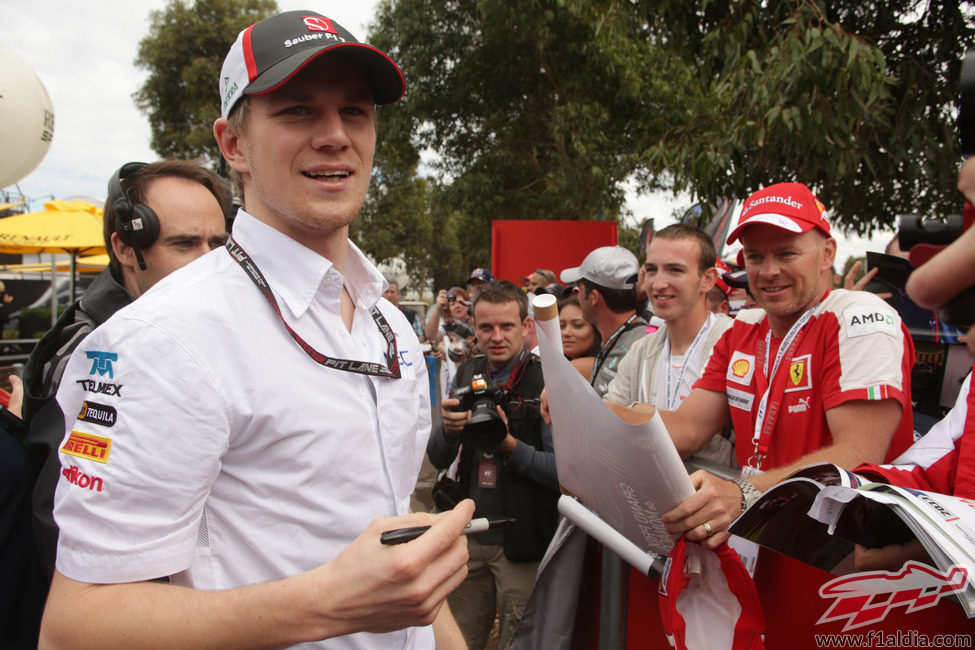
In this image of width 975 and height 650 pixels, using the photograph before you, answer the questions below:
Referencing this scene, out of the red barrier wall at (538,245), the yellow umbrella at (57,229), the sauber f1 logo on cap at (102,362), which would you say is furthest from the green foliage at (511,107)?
the sauber f1 logo on cap at (102,362)

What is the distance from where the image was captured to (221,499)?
1.09 m

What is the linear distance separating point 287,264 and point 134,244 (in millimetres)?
1188

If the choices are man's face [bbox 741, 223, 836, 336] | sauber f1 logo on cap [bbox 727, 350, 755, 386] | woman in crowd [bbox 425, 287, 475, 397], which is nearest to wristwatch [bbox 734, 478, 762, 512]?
sauber f1 logo on cap [bbox 727, 350, 755, 386]

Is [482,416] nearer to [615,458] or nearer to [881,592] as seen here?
[615,458]

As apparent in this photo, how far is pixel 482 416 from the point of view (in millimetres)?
2861

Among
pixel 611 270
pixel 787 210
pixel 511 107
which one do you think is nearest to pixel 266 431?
pixel 787 210

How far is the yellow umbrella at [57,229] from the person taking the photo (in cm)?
934

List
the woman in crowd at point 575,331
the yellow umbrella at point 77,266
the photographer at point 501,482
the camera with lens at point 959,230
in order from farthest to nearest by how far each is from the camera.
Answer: the yellow umbrella at point 77,266, the woman in crowd at point 575,331, the photographer at point 501,482, the camera with lens at point 959,230

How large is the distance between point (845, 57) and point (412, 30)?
10.9 m

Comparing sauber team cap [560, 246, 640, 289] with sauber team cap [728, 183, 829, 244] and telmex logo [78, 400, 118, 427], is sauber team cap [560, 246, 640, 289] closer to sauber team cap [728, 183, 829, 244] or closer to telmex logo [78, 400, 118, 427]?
sauber team cap [728, 183, 829, 244]

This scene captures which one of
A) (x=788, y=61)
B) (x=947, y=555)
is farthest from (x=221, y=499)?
(x=788, y=61)

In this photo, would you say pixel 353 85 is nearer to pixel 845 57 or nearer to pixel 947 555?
pixel 947 555

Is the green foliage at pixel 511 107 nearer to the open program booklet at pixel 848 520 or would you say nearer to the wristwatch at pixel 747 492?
→ the wristwatch at pixel 747 492

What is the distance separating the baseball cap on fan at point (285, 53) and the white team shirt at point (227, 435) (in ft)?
0.89
